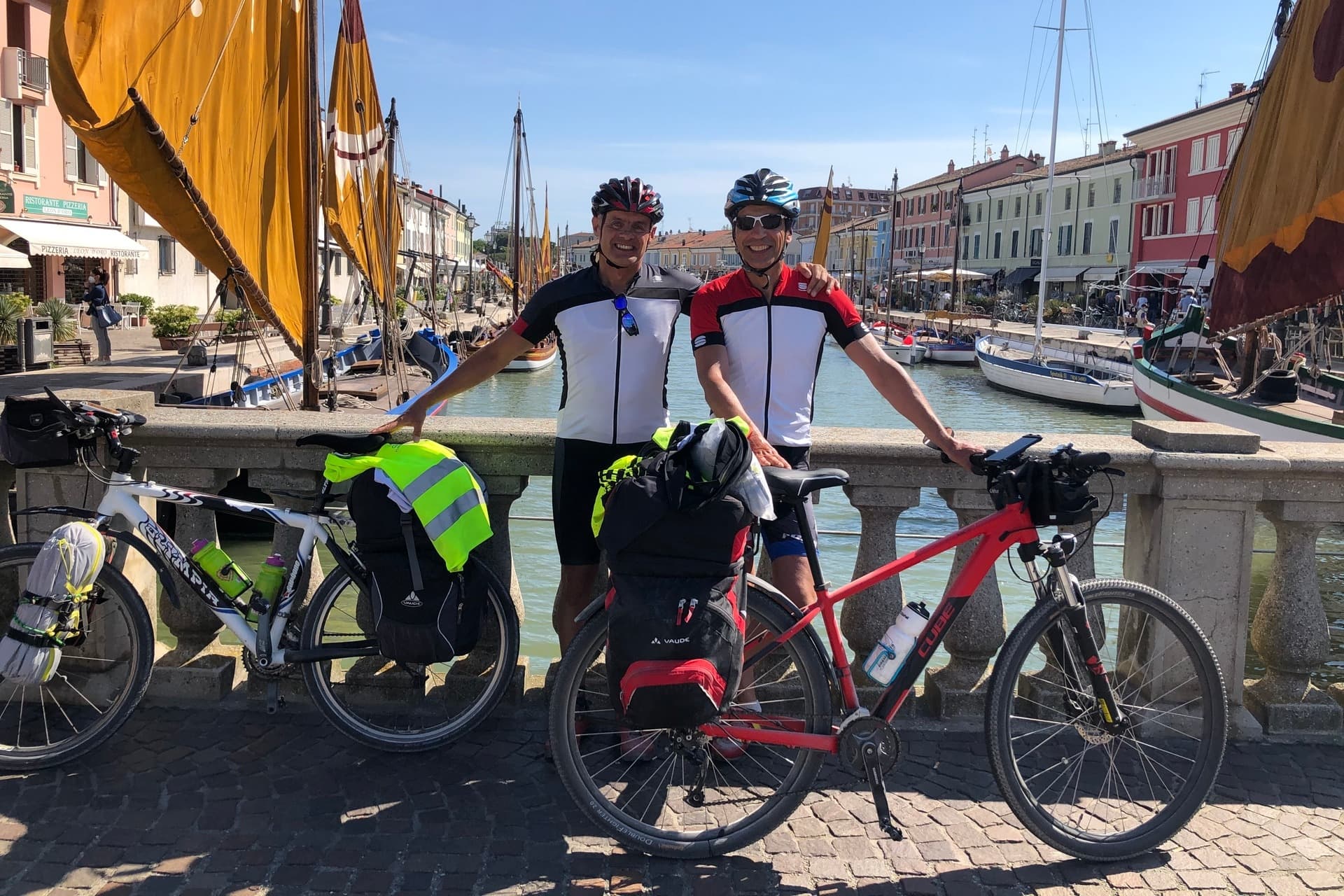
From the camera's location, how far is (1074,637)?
313cm

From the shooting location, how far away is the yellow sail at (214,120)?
7.18m

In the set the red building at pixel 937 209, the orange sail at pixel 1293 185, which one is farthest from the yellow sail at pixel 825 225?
the red building at pixel 937 209

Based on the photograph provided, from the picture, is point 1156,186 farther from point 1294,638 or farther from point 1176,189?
point 1294,638

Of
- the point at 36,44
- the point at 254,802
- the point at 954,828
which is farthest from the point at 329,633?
the point at 36,44

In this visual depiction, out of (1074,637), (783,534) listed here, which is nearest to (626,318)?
(783,534)

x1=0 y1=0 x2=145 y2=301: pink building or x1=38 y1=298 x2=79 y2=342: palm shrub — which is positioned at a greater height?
x1=0 y1=0 x2=145 y2=301: pink building

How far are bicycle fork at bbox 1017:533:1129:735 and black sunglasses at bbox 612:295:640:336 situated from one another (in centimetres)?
137

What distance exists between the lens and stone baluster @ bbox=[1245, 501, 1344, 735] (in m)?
3.81

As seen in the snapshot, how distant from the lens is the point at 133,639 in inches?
139

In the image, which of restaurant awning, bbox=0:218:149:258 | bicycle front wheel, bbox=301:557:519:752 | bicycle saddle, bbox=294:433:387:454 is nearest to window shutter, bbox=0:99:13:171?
restaurant awning, bbox=0:218:149:258

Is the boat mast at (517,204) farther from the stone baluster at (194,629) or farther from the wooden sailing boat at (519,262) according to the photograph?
the stone baluster at (194,629)

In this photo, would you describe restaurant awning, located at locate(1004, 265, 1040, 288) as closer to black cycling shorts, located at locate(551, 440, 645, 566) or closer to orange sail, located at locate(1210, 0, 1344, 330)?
orange sail, located at locate(1210, 0, 1344, 330)

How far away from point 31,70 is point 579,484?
32521 mm

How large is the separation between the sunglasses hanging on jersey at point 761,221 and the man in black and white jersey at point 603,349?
8.5 inches
